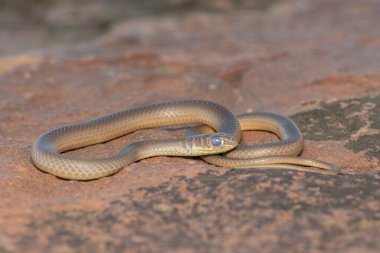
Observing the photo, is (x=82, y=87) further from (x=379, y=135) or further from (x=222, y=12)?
(x=222, y=12)

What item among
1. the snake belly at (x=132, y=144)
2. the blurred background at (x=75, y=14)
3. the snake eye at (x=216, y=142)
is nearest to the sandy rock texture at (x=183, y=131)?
the snake belly at (x=132, y=144)

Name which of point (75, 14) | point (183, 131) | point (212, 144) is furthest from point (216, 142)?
point (75, 14)

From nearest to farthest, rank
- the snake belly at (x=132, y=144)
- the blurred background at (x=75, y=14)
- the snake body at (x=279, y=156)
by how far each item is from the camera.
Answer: the snake belly at (x=132, y=144) → the snake body at (x=279, y=156) → the blurred background at (x=75, y=14)

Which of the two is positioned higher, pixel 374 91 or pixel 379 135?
pixel 374 91

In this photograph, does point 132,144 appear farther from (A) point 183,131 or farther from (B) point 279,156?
(B) point 279,156

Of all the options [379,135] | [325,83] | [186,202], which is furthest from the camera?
[325,83]

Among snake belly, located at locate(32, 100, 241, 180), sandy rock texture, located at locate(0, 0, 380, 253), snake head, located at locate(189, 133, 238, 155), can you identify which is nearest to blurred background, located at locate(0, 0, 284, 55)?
sandy rock texture, located at locate(0, 0, 380, 253)

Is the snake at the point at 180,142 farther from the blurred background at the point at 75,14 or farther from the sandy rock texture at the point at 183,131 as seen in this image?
the blurred background at the point at 75,14

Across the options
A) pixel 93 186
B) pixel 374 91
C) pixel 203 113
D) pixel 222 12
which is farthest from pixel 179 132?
pixel 222 12
